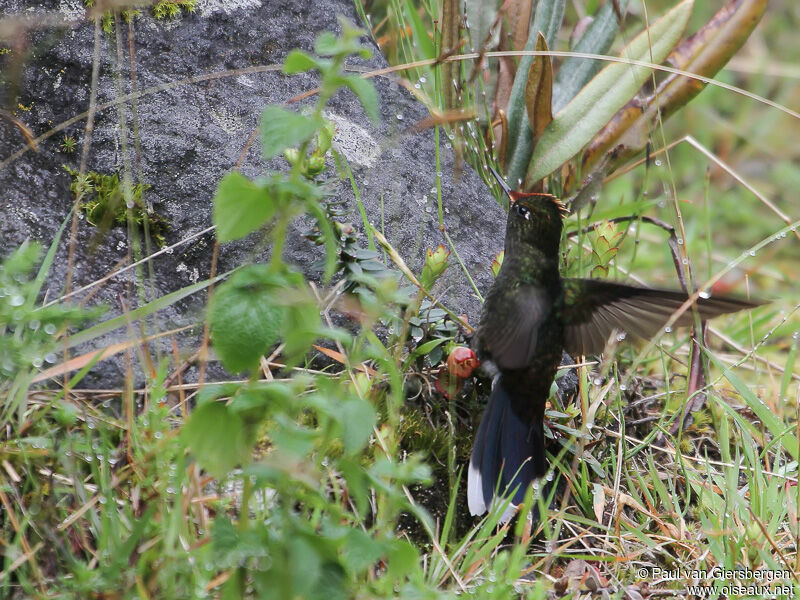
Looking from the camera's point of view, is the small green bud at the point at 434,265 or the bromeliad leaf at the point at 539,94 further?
the bromeliad leaf at the point at 539,94

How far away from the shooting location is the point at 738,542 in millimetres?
2092

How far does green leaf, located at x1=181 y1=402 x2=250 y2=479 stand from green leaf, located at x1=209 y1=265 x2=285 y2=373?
0.26 ft

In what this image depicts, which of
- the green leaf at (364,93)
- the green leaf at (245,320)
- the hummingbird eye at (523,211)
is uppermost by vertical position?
the green leaf at (364,93)

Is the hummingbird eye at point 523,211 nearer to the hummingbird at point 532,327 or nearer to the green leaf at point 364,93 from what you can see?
the hummingbird at point 532,327

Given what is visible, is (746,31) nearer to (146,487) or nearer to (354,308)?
(354,308)

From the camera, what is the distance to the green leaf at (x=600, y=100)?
10.4 ft

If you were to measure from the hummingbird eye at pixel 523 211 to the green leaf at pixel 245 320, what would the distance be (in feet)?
4.04

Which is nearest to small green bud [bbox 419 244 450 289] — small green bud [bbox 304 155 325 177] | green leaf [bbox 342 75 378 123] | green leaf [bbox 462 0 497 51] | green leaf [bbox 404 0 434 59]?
small green bud [bbox 304 155 325 177]

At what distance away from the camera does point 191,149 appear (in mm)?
2543

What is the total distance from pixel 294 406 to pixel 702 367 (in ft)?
6.15

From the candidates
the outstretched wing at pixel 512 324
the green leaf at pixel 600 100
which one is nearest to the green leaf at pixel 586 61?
the green leaf at pixel 600 100

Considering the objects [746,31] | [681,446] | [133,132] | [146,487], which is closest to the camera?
[146,487]

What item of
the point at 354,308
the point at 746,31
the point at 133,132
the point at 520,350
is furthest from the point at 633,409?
the point at 133,132

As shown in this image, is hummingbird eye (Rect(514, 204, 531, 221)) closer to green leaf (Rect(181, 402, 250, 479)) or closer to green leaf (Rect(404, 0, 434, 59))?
green leaf (Rect(404, 0, 434, 59))
